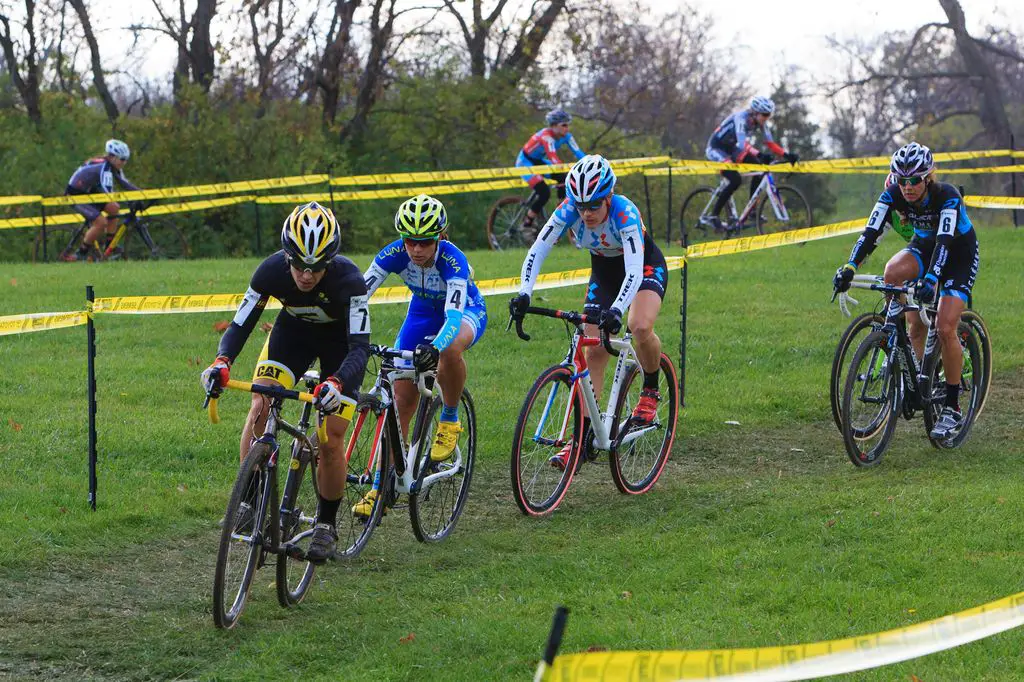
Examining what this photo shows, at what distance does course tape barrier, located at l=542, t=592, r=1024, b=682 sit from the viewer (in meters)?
3.51

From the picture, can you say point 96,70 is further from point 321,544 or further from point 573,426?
point 321,544

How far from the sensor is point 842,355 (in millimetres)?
9109

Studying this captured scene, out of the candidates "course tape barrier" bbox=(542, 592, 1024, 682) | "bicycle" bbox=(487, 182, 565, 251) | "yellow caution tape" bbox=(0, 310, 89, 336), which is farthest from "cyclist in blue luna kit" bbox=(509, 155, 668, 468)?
"bicycle" bbox=(487, 182, 565, 251)

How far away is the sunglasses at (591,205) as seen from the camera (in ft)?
26.9

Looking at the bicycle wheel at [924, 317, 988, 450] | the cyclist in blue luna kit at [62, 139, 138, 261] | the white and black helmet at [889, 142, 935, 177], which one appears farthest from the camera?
the cyclist in blue luna kit at [62, 139, 138, 261]

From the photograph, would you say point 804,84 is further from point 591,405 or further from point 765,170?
point 591,405

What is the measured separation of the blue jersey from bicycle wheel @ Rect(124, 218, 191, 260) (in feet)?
45.9

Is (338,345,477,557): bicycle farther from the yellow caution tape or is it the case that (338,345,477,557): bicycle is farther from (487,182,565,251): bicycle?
(487,182,565,251): bicycle

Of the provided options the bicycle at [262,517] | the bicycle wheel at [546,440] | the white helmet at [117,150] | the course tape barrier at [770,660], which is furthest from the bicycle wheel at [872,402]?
the white helmet at [117,150]

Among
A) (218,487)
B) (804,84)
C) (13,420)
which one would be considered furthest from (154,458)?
(804,84)

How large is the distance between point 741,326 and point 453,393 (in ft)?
24.9

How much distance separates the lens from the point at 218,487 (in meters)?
8.77

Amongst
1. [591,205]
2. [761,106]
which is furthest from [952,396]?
[761,106]

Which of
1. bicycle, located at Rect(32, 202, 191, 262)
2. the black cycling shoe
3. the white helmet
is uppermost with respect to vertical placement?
the white helmet
